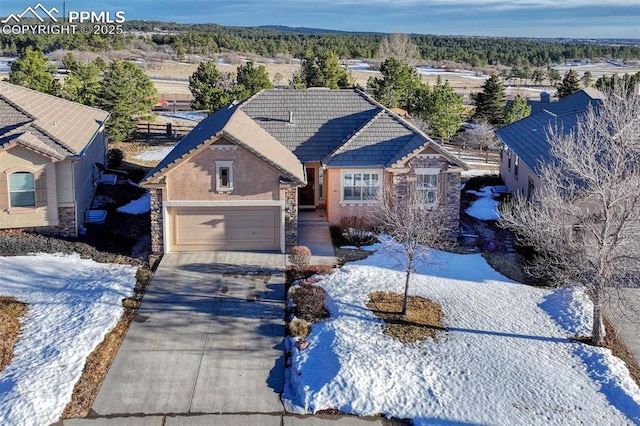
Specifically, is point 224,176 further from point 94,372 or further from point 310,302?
point 94,372

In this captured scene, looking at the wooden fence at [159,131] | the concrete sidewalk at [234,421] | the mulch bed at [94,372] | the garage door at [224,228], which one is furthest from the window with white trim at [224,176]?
the wooden fence at [159,131]

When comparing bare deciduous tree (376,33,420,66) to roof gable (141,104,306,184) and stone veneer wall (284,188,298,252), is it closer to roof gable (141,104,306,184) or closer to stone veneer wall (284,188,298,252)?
roof gable (141,104,306,184)

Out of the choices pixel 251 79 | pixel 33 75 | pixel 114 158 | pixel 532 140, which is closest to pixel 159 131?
pixel 251 79

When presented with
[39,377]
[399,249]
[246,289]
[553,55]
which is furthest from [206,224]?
[553,55]

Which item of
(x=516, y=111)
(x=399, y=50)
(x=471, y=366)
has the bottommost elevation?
(x=471, y=366)

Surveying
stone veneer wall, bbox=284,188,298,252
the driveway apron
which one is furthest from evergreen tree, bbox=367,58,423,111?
the driveway apron

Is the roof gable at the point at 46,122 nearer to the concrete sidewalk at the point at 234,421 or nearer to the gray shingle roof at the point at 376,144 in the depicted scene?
the gray shingle roof at the point at 376,144
